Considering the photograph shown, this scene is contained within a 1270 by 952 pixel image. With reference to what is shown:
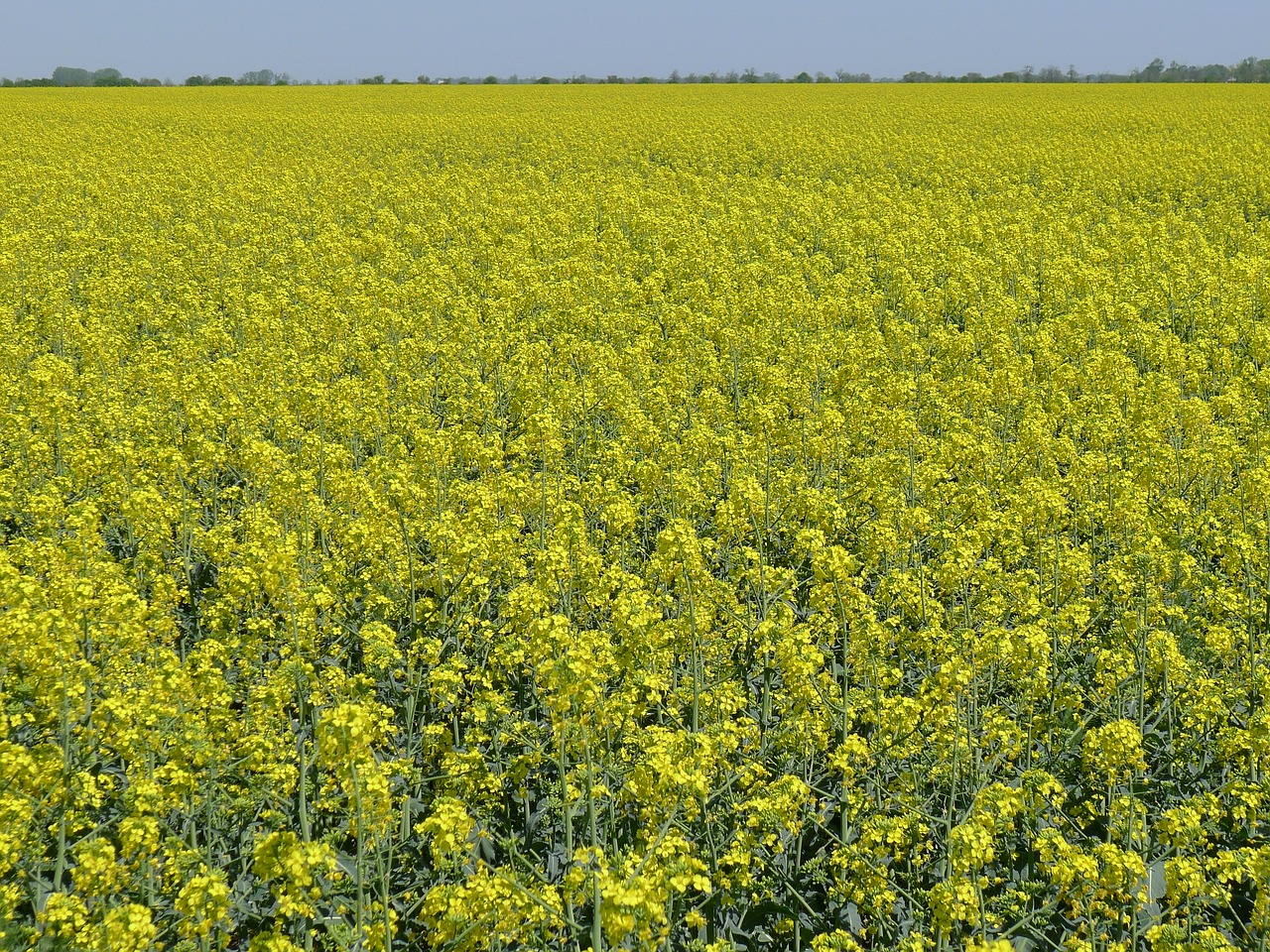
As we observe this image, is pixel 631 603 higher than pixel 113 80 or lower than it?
lower

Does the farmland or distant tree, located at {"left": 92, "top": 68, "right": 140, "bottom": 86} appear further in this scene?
distant tree, located at {"left": 92, "top": 68, "right": 140, "bottom": 86}

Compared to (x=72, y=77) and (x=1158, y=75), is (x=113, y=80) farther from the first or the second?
(x=1158, y=75)

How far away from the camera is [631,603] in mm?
6629

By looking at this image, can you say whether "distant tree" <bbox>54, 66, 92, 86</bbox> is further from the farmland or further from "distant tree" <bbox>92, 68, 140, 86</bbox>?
the farmland

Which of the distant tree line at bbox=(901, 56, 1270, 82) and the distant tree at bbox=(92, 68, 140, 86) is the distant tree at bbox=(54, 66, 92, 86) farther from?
the distant tree line at bbox=(901, 56, 1270, 82)

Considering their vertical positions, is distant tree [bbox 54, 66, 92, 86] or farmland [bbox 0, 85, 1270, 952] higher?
distant tree [bbox 54, 66, 92, 86]

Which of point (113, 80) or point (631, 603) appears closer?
point (631, 603)

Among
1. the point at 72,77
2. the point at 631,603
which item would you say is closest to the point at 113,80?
the point at 72,77

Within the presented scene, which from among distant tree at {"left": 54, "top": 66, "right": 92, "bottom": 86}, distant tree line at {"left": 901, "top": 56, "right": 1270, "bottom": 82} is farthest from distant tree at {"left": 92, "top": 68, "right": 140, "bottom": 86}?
distant tree line at {"left": 901, "top": 56, "right": 1270, "bottom": 82}

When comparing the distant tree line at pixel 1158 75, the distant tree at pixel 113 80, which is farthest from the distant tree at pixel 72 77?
the distant tree line at pixel 1158 75

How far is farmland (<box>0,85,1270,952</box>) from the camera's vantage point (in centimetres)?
520

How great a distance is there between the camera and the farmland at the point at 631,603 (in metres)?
5.20

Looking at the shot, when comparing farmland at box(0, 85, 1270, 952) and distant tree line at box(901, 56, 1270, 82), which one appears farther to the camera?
distant tree line at box(901, 56, 1270, 82)

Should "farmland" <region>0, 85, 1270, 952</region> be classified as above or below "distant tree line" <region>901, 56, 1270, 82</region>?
below
